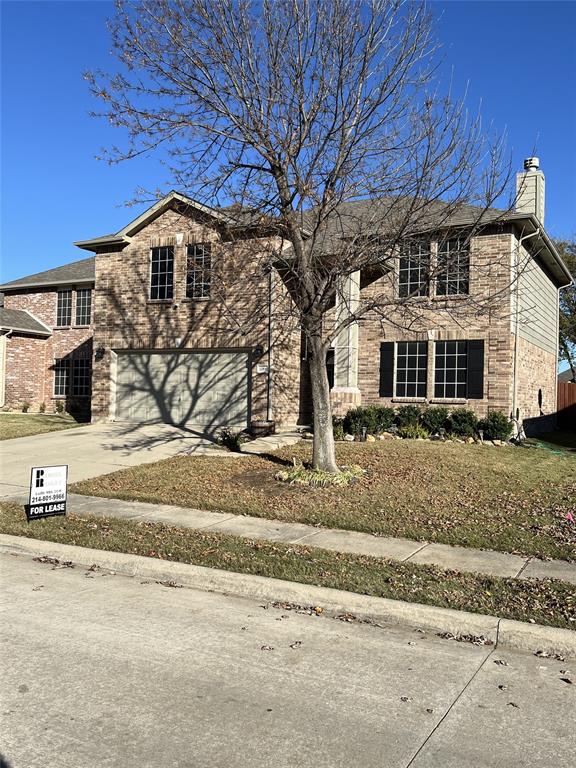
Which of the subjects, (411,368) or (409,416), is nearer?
(409,416)

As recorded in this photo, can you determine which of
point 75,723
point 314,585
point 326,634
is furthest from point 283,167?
point 75,723

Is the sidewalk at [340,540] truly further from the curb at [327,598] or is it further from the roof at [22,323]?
the roof at [22,323]

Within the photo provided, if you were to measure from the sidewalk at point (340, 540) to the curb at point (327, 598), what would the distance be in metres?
1.47

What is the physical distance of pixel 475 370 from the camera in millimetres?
17328

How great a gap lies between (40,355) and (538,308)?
1902cm

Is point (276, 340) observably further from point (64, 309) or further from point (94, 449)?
point (64, 309)

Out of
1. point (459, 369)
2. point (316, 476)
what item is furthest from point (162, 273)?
point (316, 476)

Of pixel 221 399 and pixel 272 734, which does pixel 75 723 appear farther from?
pixel 221 399

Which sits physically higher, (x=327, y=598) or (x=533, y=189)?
(x=533, y=189)

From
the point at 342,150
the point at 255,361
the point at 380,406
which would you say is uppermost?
the point at 342,150

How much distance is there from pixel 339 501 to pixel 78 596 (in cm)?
475

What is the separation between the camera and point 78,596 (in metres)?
6.01

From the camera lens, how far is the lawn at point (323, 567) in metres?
5.57

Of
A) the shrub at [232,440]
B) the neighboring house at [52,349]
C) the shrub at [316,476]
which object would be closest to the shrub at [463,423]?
the shrub at [232,440]
